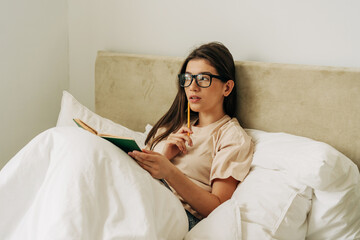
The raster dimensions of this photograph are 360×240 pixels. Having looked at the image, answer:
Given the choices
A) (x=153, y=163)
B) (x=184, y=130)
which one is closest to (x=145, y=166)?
(x=153, y=163)

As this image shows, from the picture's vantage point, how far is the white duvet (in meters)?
1.05

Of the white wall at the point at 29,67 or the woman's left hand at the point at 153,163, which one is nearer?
the woman's left hand at the point at 153,163

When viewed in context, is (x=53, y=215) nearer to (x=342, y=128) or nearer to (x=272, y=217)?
(x=272, y=217)

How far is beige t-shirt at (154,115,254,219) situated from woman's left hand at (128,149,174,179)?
0.57 feet

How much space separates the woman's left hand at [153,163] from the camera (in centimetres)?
130

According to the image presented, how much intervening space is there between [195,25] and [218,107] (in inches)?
20.0

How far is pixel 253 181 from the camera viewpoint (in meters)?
1.38

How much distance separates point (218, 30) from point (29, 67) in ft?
4.01

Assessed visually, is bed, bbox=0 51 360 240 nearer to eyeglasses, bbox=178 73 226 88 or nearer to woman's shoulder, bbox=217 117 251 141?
woman's shoulder, bbox=217 117 251 141

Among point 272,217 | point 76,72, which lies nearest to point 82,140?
point 272,217

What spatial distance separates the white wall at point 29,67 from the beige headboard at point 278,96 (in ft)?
1.94

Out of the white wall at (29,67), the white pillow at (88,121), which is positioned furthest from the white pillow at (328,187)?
the white wall at (29,67)

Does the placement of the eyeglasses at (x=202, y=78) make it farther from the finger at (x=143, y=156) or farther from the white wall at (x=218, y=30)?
the finger at (x=143, y=156)

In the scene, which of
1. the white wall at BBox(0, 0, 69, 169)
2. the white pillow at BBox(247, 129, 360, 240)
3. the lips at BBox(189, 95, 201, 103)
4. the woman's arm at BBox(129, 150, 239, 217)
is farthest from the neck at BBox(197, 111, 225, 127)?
the white wall at BBox(0, 0, 69, 169)
